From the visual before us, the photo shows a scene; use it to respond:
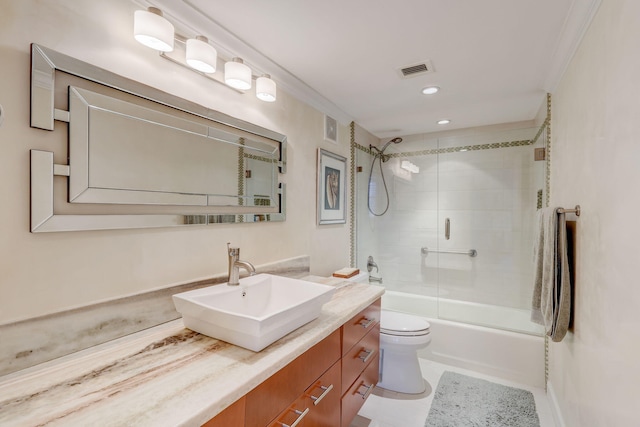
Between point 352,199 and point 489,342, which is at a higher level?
point 352,199

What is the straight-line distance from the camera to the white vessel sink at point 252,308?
99cm

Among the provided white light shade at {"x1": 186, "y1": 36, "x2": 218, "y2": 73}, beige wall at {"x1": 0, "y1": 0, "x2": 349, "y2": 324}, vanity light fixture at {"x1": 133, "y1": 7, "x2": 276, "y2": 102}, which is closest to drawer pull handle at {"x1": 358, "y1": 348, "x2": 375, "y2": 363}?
beige wall at {"x1": 0, "y1": 0, "x2": 349, "y2": 324}

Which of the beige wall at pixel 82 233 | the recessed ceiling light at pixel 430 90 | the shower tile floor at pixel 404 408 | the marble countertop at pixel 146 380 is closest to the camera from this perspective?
the marble countertop at pixel 146 380

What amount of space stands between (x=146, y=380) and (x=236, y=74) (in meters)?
1.33

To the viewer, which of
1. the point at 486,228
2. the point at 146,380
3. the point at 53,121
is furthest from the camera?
the point at 486,228

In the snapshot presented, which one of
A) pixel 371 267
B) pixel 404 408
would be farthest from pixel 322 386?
pixel 371 267

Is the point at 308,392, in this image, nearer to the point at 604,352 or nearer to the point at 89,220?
the point at 89,220

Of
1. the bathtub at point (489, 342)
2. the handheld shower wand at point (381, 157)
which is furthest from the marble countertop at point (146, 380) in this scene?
the handheld shower wand at point (381, 157)

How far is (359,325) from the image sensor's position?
5.25 ft

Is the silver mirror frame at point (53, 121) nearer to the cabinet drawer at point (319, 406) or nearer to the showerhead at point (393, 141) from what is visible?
the cabinet drawer at point (319, 406)

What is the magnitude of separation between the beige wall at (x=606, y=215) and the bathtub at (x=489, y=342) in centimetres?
75

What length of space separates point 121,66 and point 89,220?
0.59 metres

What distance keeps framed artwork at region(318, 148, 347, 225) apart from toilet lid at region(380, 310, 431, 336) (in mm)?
916

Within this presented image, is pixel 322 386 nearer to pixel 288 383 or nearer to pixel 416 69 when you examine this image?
pixel 288 383
